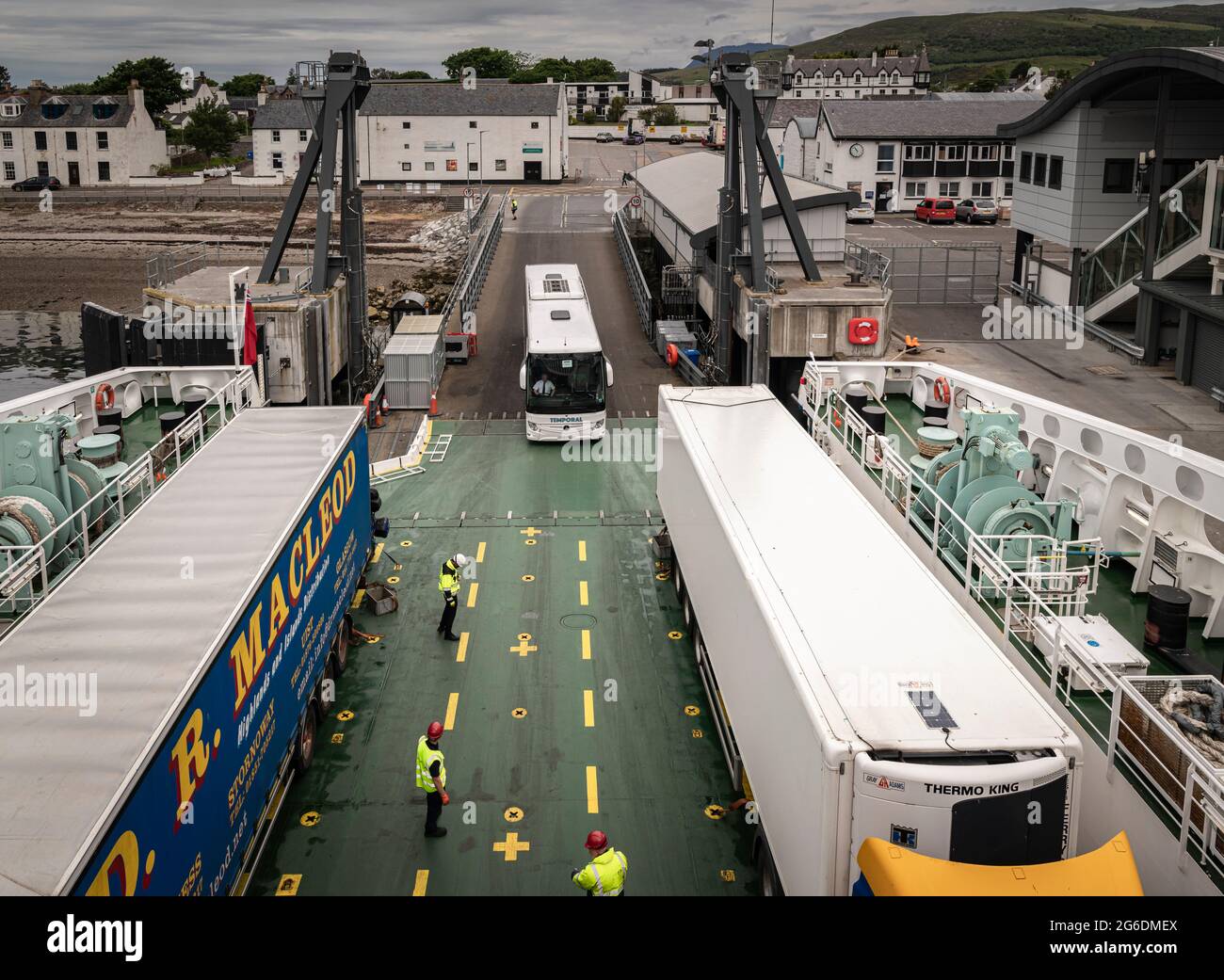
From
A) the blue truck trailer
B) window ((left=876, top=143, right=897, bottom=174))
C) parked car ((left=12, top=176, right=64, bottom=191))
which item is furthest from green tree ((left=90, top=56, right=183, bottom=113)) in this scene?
the blue truck trailer

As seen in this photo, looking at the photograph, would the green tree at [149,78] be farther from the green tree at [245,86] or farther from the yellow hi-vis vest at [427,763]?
the yellow hi-vis vest at [427,763]

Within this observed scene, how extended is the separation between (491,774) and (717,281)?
874 inches

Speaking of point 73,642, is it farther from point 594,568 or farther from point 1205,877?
point 594,568

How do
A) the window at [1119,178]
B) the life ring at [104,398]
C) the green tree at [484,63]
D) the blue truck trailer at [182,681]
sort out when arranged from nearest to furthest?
the blue truck trailer at [182,681], the life ring at [104,398], the window at [1119,178], the green tree at [484,63]

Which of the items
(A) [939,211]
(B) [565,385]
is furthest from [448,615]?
(A) [939,211]

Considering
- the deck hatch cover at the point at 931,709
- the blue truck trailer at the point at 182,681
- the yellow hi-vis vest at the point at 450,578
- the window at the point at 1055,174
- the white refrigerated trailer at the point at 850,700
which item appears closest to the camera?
the blue truck trailer at the point at 182,681

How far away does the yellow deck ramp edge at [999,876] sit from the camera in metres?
8.07

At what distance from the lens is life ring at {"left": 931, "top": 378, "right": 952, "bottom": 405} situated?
19141 mm

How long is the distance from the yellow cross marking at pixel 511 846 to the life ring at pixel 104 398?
1131 centimetres

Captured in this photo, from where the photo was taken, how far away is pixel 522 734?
1520cm

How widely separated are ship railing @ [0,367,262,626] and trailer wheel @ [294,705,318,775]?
11.2 feet

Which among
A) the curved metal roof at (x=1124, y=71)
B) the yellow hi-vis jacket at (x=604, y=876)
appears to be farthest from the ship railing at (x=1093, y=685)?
the curved metal roof at (x=1124, y=71)

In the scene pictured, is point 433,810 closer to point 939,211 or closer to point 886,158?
point 939,211

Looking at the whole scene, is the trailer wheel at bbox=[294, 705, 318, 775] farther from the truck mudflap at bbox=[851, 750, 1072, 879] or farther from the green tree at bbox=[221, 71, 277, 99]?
the green tree at bbox=[221, 71, 277, 99]
